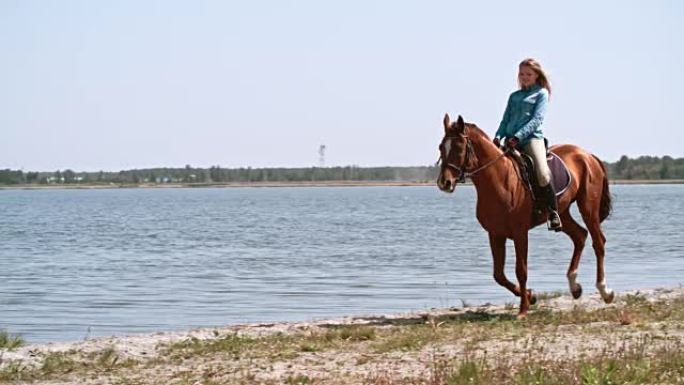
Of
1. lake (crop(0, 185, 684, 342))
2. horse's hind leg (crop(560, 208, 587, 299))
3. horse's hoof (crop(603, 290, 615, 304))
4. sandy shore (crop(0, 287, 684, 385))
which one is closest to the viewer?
sandy shore (crop(0, 287, 684, 385))

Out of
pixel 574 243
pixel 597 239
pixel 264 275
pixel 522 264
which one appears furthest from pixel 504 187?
pixel 264 275

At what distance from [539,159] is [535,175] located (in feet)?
0.61

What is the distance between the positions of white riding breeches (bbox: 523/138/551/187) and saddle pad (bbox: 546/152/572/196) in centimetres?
23

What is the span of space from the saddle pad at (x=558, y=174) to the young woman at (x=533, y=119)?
18 cm

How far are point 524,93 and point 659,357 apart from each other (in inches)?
174

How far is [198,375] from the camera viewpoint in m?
9.70

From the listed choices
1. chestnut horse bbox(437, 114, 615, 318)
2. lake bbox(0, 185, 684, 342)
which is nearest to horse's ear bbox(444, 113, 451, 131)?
chestnut horse bbox(437, 114, 615, 318)

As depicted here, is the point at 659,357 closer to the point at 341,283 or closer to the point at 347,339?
the point at 347,339

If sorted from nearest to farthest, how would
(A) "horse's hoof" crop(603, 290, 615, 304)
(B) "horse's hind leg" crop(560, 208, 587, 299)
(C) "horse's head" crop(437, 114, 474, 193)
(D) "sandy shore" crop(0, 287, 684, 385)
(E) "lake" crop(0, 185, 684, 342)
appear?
(D) "sandy shore" crop(0, 287, 684, 385)
(C) "horse's head" crop(437, 114, 474, 193)
(B) "horse's hind leg" crop(560, 208, 587, 299)
(A) "horse's hoof" crop(603, 290, 615, 304)
(E) "lake" crop(0, 185, 684, 342)

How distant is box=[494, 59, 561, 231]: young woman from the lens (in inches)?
512

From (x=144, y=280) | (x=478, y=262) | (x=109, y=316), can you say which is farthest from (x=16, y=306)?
(x=478, y=262)

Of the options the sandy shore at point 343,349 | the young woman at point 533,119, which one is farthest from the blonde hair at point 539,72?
the sandy shore at point 343,349

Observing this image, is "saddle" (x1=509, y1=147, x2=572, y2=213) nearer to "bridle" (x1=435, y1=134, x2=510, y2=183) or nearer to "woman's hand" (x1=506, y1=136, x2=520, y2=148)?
"woman's hand" (x1=506, y1=136, x2=520, y2=148)

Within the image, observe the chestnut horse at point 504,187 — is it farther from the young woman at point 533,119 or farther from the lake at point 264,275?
the lake at point 264,275
